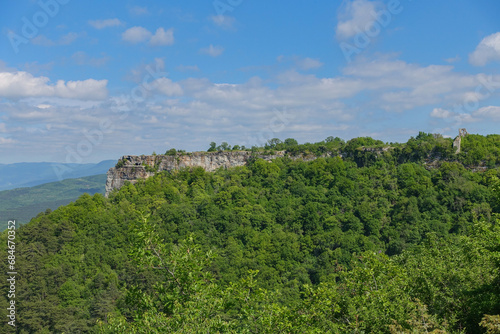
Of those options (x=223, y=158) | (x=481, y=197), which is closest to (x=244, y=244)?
(x=223, y=158)

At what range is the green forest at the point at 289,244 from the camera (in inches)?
402

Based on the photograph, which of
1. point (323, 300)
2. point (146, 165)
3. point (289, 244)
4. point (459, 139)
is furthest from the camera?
point (146, 165)

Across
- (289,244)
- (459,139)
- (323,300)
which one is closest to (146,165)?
(289,244)

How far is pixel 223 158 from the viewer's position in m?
66.0

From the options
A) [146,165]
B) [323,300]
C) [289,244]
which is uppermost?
[146,165]

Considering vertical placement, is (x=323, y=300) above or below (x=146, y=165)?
below

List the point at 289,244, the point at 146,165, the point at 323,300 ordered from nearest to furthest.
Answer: the point at 323,300
the point at 289,244
the point at 146,165

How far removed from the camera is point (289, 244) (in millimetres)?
44219

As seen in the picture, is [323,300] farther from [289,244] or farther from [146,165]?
[146,165]

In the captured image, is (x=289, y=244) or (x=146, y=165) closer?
(x=289, y=244)

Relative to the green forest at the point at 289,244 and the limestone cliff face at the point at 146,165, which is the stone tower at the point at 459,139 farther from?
the limestone cliff face at the point at 146,165

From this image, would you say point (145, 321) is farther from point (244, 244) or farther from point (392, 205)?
point (392, 205)

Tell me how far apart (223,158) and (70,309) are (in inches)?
1424

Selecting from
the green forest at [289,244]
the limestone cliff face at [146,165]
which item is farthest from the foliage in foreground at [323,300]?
the limestone cliff face at [146,165]
